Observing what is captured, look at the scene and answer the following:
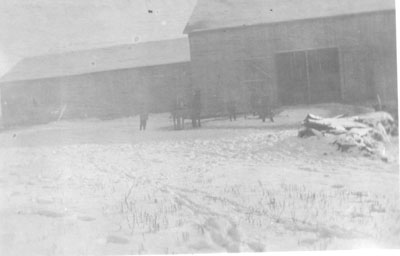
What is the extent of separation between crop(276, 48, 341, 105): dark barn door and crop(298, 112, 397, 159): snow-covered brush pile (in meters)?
0.65

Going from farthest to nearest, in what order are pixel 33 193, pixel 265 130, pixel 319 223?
pixel 265 130
pixel 33 193
pixel 319 223

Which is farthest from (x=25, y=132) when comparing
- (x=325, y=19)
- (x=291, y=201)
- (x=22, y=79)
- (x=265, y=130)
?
(x=325, y=19)

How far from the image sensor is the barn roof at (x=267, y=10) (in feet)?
15.9

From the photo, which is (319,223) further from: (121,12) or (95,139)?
(121,12)

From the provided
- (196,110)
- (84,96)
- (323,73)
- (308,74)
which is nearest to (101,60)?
(84,96)

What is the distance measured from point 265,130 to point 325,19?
175 centimetres

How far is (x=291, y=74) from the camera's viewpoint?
5.57 metres

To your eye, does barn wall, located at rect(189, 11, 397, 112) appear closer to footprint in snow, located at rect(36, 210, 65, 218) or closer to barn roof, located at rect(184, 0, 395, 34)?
barn roof, located at rect(184, 0, 395, 34)

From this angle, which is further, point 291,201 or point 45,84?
point 45,84

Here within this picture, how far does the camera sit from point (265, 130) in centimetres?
480

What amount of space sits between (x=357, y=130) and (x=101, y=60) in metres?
3.48

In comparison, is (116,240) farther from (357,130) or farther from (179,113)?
(357,130)

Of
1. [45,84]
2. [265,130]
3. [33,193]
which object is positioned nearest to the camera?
[33,193]

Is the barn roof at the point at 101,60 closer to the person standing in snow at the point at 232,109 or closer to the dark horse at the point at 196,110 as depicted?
the dark horse at the point at 196,110
